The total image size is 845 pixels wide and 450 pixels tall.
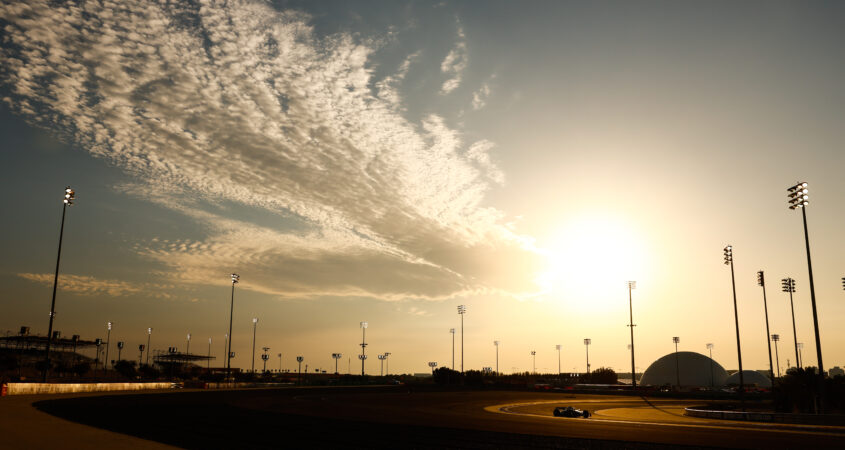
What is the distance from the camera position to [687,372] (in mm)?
144500

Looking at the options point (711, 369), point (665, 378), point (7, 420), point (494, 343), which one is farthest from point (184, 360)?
point (7, 420)

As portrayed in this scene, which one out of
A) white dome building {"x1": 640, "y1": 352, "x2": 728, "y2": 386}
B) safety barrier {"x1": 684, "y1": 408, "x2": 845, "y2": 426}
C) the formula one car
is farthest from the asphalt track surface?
white dome building {"x1": 640, "y1": 352, "x2": 728, "y2": 386}

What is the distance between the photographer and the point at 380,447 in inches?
799

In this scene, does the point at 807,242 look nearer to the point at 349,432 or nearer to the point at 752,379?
the point at 349,432

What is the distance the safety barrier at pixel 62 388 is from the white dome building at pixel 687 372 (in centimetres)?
12263

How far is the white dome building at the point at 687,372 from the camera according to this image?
5600 inches

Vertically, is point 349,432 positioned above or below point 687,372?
above

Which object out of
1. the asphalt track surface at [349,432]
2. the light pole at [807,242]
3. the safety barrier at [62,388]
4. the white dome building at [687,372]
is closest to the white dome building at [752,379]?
the white dome building at [687,372]

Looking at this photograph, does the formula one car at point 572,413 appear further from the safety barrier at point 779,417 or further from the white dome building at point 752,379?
the white dome building at point 752,379

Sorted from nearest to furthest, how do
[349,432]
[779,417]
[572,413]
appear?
1. [349,432]
2. [779,417]
3. [572,413]

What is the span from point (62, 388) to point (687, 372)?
14007 centimetres

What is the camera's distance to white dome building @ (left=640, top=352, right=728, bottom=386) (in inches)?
5600

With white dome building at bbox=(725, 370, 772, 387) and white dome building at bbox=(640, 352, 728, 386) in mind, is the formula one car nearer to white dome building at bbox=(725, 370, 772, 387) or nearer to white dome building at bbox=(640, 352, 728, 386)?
white dome building at bbox=(640, 352, 728, 386)

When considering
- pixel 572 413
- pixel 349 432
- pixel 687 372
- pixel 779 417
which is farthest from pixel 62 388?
pixel 687 372
